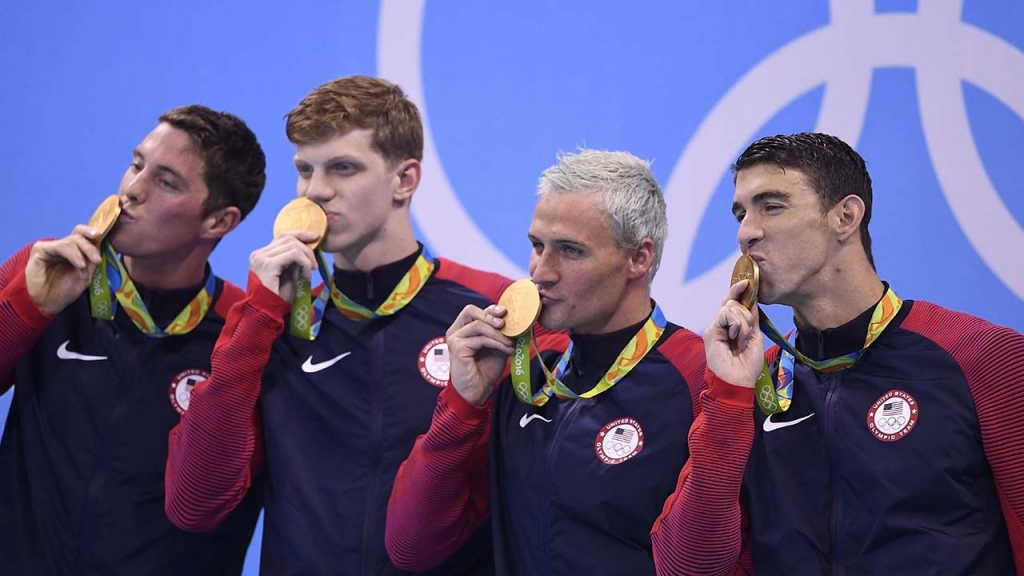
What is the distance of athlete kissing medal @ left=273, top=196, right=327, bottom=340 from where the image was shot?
3274 millimetres

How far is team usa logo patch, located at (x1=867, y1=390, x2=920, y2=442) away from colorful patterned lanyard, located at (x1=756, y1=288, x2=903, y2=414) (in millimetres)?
121

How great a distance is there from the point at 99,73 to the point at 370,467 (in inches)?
105

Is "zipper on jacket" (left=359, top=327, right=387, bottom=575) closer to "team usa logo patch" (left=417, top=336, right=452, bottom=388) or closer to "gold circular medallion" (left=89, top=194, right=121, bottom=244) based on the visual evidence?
"team usa logo patch" (left=417, top=336, right=452, bottom=388)

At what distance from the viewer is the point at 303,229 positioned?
10.7 feet

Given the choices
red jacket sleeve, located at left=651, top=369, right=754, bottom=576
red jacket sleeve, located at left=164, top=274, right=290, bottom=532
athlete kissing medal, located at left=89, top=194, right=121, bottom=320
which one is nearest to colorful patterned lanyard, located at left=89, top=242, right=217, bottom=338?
athlete kissing medal, located at left=89, top=194, right=121, bottom=320

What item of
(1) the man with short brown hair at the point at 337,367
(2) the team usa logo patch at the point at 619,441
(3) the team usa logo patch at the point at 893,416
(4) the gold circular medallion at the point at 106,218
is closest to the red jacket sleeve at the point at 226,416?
(1) the man with short brown hair at the point at 337,367

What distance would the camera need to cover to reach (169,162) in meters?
3.72

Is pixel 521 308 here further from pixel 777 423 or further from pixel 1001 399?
pixel 1001 399

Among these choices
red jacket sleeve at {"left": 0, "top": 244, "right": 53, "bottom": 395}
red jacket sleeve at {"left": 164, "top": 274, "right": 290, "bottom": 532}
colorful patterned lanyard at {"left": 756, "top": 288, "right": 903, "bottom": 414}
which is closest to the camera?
colorful patterned lanyard at {"left": 756, "top": 288, "right": 903, "bottom": 414}

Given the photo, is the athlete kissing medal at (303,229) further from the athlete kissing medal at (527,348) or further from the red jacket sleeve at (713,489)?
the red jacket sleeve at (713,489)

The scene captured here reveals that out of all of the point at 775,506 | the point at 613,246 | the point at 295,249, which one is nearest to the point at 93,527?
the point at 295,249

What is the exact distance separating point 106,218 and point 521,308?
4.44 ft

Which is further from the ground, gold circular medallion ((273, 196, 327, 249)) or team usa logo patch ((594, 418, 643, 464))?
gold circular medallion ((273, 196, 327, 249))

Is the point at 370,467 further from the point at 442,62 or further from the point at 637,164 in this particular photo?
the point at 442,62
